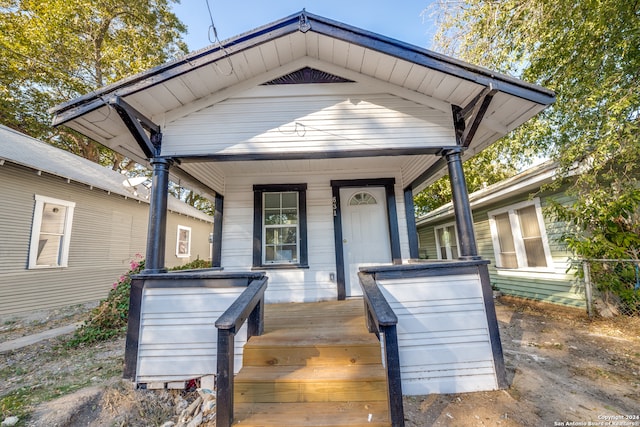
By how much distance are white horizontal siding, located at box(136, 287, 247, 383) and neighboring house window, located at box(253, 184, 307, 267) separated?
5.54 feet

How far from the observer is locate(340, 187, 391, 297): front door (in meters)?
4.45

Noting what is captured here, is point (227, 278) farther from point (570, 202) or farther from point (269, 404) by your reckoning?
point (570, 202)

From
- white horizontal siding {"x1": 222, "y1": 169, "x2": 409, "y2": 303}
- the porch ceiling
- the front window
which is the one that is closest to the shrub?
white horizontal siding {"x1": 222, "y1": 169, "x2": 409, "y2": 303}

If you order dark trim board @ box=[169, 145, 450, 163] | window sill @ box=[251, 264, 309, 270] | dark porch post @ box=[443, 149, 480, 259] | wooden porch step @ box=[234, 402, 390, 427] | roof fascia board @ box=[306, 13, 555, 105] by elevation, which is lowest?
wooden porch step @ box=[234, 402, 390, 427]

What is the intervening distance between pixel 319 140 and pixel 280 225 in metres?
1.99

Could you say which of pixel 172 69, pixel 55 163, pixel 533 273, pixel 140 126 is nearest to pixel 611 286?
pixel 533 273

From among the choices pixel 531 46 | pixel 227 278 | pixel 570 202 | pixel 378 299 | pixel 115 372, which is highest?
pixel 531 46

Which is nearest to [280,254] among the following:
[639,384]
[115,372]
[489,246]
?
[115,372]

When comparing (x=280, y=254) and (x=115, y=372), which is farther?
(x=280, y=254)

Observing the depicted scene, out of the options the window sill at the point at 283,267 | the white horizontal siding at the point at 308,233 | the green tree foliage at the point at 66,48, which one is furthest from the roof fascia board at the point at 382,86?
the green tree foliage at the point at 66,48

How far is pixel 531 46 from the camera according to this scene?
5090 millimetres

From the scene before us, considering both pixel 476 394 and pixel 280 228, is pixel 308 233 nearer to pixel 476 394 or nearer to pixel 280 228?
pixel 280 228

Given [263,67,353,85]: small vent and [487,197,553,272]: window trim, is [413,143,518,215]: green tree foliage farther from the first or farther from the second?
[263,67,353,85]: small vent

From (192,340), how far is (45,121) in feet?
49.5
